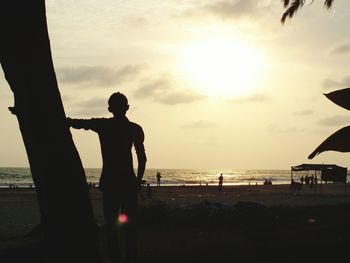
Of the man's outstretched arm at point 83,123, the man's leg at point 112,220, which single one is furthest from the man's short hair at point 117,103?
the man's leg at point 112,220

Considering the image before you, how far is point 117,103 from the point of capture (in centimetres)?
486

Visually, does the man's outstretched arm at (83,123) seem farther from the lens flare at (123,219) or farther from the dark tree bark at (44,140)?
the lens flare at (123,219)

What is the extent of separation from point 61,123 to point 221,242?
14.3ft

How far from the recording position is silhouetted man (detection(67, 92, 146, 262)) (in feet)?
15.2

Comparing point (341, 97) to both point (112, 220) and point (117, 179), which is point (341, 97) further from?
point (112, 220)

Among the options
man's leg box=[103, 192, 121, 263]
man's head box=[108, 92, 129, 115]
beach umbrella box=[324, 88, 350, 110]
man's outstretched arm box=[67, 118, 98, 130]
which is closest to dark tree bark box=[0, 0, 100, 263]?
man's outstretched arm box=[67, 118, 98, 130]

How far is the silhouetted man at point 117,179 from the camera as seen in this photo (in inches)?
182

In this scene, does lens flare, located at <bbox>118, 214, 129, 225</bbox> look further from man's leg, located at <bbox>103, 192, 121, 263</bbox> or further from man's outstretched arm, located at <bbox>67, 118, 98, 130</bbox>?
man's outstretched arm, located at <bbox>67, 118, 98, 130</bbox>

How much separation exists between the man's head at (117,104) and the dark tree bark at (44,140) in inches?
39.7

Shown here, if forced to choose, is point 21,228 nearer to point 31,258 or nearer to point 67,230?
point 31,258

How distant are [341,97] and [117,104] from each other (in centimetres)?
252

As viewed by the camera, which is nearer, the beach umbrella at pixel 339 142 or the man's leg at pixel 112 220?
the man's leg at pixel 112 220

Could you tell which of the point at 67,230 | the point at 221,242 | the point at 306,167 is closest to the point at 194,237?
the point at 221,242

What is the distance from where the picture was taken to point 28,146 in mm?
3828
